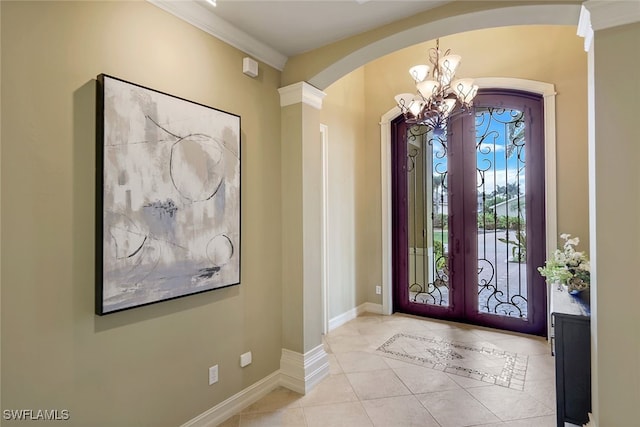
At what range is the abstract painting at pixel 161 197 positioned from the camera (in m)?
1.69

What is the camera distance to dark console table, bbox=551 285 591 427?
1.98 m

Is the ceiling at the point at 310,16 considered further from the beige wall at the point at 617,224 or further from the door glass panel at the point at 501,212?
the door glass panel at the point at 501,212

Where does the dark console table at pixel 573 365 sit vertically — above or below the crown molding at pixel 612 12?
below

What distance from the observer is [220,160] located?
2275 millimetres

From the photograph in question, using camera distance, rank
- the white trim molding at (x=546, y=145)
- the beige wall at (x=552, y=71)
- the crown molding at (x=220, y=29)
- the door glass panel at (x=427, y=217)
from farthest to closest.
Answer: the door glass panel at (x=427, y=217)
the white trim molding at (x=546, y=145)
the beige wall at (x=552, y=71)
the crown molding at (x=220, y=29)

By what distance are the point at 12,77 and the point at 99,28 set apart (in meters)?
0.50

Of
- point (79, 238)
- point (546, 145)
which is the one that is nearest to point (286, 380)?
point (79, 238)

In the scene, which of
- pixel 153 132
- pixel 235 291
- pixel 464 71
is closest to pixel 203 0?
pixel 153 132

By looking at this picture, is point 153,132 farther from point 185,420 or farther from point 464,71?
point 464,71

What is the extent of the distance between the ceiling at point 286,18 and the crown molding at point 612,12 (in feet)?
2.61

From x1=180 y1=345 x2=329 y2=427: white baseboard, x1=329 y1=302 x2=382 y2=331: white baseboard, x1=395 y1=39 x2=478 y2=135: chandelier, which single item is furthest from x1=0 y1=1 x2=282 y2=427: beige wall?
x1=329 y1=302 x2=382 y2=331: white baseboard

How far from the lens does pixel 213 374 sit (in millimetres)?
2258

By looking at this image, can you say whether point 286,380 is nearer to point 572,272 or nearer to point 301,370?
point 301,370

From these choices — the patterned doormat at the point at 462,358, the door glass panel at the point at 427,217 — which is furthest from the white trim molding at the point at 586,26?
the patterned doormat at the point at 462,358
